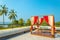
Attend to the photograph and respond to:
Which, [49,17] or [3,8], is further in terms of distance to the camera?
[3,8]

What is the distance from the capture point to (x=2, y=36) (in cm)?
633

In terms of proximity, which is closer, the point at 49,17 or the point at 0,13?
the point at 49,17

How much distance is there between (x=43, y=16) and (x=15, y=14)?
2438 cm

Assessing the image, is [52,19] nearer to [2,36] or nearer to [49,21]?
[49,21]

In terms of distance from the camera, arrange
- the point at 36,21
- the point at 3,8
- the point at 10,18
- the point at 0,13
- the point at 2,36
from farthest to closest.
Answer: the point at 10,18 < the point at 3,8 < the point at 0,13 < the point at 36,21 < the point at 2,36

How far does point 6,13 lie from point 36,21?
21.6 meters

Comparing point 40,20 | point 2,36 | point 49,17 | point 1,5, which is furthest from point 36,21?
point 1,5

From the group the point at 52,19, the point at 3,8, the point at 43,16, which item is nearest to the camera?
the point at 52,19

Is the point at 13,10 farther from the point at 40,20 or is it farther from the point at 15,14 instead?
the point at 40,20

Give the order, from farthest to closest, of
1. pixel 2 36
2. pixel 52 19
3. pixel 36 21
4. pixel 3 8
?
pixel 3 8
pixel 36 21
pixel 52 19
pixel 2 36

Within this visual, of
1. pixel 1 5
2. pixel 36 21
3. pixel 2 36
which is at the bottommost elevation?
pixel 2 36

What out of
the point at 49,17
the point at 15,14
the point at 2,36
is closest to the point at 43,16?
the point at 49,17

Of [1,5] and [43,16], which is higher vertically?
[1,5]

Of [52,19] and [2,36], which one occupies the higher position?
[52,19]
